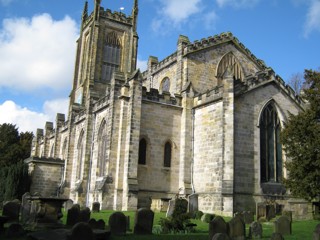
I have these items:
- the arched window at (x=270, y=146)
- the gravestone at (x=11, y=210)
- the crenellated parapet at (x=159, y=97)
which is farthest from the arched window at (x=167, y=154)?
the gravestone at (x=11, y=210)

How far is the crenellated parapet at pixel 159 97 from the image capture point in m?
26.9

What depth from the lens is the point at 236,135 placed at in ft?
79.0

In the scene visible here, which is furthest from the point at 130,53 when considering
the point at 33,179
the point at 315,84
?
the point at 315,84

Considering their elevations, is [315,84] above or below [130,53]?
below

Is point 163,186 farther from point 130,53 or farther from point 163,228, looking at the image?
point 130,53

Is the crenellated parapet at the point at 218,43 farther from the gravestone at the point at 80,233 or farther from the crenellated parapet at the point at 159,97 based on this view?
the gravestone at the point at 80,233

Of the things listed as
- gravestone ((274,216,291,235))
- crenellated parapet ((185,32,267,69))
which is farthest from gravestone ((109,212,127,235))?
crenellated parapet ((185,32,267,69))

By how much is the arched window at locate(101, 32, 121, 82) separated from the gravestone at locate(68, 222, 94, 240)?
44.7 meters

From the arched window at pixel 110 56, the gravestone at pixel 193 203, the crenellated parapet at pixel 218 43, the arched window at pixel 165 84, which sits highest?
the arched window at pixel 110 56

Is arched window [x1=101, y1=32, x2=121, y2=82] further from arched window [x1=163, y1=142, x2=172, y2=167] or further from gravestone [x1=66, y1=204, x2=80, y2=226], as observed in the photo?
gravestone [x1=66, y1=204, x2=80, y2=226]

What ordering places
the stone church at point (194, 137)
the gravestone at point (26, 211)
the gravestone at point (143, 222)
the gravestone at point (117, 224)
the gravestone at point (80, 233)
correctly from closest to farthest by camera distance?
the gravestone at point (80, 233) → the gravestone at point (117, 224) → the gravestone at point (143, 222) → the gravestone at point (26, 211) → the stone church at point (194, 137)

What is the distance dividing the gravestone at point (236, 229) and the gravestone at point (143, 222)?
2.98m

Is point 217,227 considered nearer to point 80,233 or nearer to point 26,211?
point 80,233

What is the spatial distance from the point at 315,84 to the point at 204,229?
1101cm
